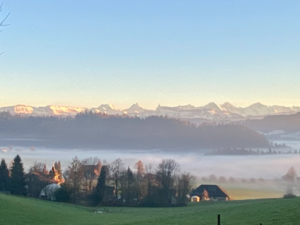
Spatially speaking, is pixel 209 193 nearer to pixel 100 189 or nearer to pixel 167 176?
pixel 167 176

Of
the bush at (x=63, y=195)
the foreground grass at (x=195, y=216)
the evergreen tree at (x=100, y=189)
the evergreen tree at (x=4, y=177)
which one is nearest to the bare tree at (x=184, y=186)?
the evergreen tree at (x=100, y=189)

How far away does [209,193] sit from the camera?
98250mm

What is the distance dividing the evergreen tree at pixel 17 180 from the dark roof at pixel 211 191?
38.0 m

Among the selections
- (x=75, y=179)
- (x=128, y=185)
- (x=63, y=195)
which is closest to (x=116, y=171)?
(x=128, y=185)

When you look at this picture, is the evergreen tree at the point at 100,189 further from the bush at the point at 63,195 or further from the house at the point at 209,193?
the house at the point at 209,193

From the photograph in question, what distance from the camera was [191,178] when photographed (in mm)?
81875

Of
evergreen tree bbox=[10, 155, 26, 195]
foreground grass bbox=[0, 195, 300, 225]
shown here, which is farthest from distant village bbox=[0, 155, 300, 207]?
foreground grass bbox=[0, 195, 300, 225]

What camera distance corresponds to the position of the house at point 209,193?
95.4 m

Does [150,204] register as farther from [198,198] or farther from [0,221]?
[0,221]

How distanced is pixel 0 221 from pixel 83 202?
36889 mm

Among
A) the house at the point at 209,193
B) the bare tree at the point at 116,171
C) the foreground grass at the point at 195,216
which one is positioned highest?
the bare tree at the point at 116,171

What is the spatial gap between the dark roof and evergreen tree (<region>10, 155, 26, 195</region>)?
3796cm

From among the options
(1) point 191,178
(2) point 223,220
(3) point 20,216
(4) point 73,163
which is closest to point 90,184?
(4) point 73,163

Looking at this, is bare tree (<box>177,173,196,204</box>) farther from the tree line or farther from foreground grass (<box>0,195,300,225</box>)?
foreground grass (<box>0,195,300,225</box>)
